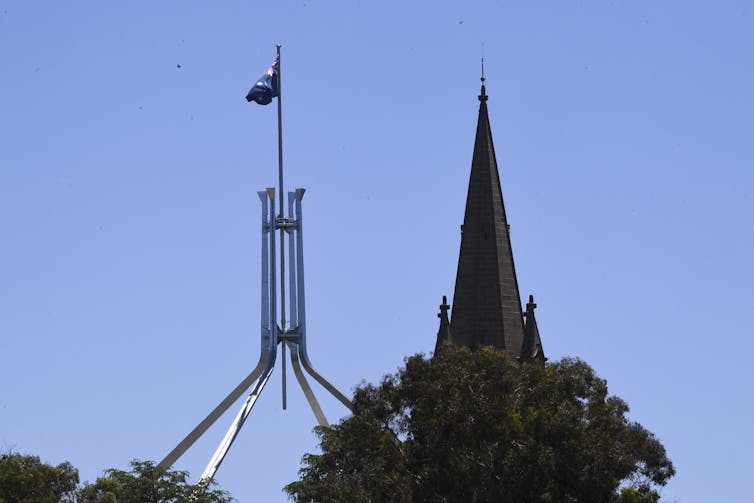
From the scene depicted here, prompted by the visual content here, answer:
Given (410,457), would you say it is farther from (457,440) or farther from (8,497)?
(8,497)

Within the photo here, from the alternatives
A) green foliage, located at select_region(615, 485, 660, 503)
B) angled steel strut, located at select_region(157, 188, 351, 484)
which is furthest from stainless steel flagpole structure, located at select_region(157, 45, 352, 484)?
green foliage, located at select_region(615, 485, 660, 503)

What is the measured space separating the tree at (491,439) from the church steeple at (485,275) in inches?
1158

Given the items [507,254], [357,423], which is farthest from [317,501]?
[507,254]

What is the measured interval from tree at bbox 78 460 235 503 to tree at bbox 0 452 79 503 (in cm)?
84

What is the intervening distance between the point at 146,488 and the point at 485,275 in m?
27.2

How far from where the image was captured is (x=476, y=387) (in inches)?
3846

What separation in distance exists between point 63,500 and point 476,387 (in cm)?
1729

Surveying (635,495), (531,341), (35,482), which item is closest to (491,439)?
(635,495)

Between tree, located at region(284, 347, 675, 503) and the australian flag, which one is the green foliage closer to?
tree, located at region(284, 347, 675, 503)

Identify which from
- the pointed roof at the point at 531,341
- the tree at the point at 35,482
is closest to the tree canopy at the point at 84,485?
the tree at the point at 35,482

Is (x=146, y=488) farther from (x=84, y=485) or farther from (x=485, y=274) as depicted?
(x=485, y=274)

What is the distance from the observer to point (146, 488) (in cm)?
10800

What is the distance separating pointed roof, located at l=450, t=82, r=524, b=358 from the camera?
129750mm

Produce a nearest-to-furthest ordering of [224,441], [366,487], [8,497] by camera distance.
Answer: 1. [366,487]
2. [8,497]
3. [224,441]
